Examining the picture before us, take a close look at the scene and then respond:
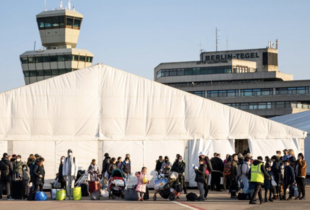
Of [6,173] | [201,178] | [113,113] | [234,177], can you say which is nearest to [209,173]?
[234,177]

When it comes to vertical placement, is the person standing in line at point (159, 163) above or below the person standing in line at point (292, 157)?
below

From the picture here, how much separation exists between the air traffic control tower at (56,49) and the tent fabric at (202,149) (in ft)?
265

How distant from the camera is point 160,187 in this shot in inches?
778

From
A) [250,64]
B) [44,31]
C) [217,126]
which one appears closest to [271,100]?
[250,64]

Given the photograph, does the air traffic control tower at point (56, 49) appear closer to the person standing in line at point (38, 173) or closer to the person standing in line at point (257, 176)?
the person standing in line at point (38, 173)

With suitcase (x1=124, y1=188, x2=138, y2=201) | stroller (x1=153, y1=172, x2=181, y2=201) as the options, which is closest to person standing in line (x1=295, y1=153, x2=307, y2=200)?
stroller (x1=153, y1=172, x2=181, y2=201)

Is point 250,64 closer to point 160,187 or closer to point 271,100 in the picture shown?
point 271,100

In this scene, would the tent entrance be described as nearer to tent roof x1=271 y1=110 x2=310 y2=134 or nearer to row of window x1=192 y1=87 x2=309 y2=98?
tent roof x1=271 y1=110 x2=310 y2=134

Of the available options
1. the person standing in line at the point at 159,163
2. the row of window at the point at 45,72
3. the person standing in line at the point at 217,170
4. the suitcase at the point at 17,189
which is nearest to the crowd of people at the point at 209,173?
the suitcase at the point at 17,189

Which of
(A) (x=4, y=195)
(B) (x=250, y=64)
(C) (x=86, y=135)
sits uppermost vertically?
(B) (x=250, y=64)

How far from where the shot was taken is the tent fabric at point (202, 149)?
2472cm

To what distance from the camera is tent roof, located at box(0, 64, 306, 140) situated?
24.3 metres

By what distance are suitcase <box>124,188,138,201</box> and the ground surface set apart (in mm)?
336

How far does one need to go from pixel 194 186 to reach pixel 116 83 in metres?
5.70
